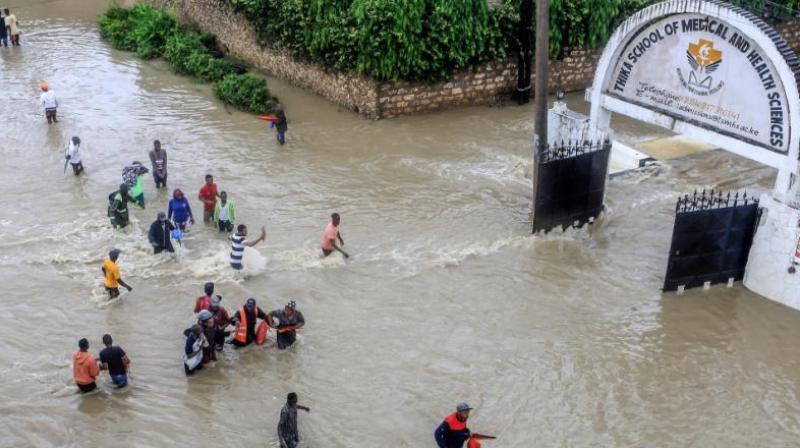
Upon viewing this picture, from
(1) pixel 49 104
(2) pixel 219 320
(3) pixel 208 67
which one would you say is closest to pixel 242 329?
(2) pixel 219 320

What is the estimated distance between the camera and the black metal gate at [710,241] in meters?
12.4

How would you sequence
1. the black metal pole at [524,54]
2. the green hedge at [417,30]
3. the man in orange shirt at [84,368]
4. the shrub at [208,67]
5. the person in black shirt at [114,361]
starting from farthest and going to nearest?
the shrub at [208,67] → the black metal pole at [524,54] → the green hedge at [417,30] → the person in black shirt at [114,361] → the man in orange shirt at [84,368]

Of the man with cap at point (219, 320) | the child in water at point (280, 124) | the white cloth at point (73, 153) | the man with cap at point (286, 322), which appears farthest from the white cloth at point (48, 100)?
the man with cap at point (286, 322)

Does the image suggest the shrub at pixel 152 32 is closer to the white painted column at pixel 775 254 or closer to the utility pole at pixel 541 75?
the utility pole at pixel 541 75

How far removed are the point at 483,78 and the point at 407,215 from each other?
A: 6916 mm

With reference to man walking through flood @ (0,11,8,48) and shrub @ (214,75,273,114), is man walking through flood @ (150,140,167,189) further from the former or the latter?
man walking through flood @ (0,11,8,48)

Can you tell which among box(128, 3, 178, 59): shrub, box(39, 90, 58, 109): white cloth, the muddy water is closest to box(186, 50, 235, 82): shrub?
box(128, 3, 178, 59): shrub

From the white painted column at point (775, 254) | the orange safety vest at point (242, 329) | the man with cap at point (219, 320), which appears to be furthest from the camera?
the white painted column at point (775, 254)

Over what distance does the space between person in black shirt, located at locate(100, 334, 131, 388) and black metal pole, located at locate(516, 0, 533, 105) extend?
13.7 meters

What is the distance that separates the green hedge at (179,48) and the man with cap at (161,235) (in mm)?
7488

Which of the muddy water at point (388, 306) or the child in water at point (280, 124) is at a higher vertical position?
the child in water at point (280, 124)

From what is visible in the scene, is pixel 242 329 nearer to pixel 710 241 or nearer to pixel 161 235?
pixel 161 235

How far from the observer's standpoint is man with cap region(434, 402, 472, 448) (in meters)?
9.07

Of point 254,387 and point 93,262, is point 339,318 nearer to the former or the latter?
point 254,387
